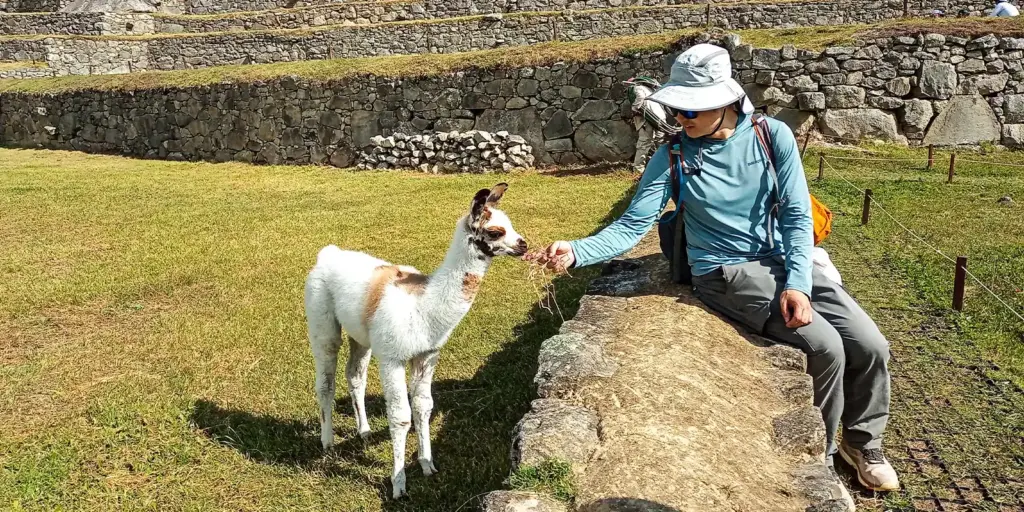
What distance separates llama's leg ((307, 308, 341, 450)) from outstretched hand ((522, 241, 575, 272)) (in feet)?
3.65

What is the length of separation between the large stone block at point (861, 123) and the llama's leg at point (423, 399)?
11130 mm

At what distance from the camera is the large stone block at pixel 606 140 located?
13305 mm

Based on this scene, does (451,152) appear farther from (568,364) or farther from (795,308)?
(795,308)

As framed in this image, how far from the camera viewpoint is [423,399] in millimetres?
3623

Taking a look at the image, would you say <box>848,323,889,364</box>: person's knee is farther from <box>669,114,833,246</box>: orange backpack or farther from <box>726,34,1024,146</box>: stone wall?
<box>726,34,1024,146</box>: stone wall

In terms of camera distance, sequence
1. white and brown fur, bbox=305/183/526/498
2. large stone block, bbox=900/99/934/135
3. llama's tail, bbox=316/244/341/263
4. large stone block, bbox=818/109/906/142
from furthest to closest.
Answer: large stone block, bbox=818/109/906/142, large stone block, bbox=900/99/934/135, llama's tail, bbox=316/244/341/263, white and brown fur, bbox=305/183/526/498

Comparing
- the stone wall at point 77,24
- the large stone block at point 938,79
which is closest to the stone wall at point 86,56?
the stone wall at point 77,24

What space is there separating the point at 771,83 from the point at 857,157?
6.07ft

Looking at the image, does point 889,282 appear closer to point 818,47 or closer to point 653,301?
point 653,301

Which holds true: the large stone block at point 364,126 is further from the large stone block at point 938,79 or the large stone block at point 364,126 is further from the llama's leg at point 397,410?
the llama's leg at point 397,410

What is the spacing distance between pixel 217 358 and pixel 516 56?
10.2 m

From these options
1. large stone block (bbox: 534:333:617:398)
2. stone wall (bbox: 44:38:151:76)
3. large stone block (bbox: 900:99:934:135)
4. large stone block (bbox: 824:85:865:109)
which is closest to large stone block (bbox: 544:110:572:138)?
large stone block (bbox: 824:85:865:109)

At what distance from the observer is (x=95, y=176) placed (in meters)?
14.5

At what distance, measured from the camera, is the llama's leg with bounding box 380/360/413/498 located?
345cm
